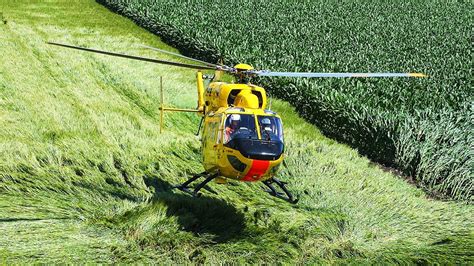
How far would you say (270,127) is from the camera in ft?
25.2

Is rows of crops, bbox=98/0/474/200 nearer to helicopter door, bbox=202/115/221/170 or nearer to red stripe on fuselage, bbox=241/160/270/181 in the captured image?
helicopter door, bbox=202/115/221/170

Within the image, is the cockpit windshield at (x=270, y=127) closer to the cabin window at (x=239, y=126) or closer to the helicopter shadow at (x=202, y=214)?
the cabin window at (x=239, y=126)

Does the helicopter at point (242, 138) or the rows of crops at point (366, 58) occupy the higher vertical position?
the helicopter at point (242, 138)

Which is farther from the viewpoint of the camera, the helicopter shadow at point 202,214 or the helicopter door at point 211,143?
the helicopter door at point 211,143

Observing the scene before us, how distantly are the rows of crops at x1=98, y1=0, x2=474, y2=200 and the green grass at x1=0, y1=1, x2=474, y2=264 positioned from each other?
250 centimetres

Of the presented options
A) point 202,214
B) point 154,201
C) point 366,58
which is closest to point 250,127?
point 202,214

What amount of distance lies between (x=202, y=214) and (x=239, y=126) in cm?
128

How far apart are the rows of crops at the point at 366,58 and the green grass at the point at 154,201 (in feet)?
8.19

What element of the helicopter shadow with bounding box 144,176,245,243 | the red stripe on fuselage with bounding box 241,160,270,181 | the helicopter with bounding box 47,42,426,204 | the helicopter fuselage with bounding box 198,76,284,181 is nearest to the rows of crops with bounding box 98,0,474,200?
the helicopter with bounding box 47,42,426,204

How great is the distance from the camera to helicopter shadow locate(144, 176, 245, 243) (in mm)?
7379

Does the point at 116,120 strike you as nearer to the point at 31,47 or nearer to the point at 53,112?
the point at 53,112

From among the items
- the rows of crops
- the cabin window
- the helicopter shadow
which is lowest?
the rows of crops

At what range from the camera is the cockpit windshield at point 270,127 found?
7457mm

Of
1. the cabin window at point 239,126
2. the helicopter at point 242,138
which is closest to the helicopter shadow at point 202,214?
the helicopter at point 242,138
